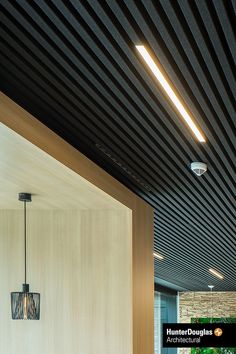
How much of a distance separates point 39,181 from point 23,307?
3.97 feet

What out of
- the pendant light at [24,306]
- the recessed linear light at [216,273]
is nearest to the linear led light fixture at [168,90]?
the pendant light at [24,306]

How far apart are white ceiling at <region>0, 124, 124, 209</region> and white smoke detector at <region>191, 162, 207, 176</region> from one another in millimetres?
777

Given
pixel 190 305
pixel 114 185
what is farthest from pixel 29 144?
pixel 190 305

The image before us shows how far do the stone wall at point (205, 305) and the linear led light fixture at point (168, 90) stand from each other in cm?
1680

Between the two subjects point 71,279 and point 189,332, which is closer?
point 71,279

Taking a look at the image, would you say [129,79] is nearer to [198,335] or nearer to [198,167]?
[198,167]

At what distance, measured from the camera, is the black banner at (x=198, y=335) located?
13.1 metres

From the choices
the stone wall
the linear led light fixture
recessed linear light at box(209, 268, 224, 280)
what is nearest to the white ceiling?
the linear led light fixture

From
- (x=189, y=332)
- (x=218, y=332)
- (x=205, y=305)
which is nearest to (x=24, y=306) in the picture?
(x=189, y=332)

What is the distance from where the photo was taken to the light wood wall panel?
5793 millimetres

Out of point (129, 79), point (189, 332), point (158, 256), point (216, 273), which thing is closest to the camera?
point (129, 79)

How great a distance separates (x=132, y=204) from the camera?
6188 mm

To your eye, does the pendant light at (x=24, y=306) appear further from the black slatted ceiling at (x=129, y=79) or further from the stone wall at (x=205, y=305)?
the stone wall at (x=205, y=305)

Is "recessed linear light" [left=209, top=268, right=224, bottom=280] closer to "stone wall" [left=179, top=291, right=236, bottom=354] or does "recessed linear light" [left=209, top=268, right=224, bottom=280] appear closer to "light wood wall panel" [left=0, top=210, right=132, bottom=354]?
"stone wall" [left=179, top=291, right=236, bottom=354]
